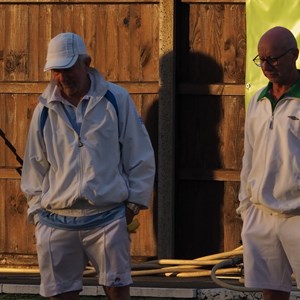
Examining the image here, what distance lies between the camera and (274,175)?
6.28 metres

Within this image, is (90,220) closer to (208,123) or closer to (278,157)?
(278,157)

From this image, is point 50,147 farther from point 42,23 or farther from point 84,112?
point 42,23

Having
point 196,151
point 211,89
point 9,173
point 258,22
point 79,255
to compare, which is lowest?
point 79,255

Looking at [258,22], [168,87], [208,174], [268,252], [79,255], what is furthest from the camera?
[208,174]

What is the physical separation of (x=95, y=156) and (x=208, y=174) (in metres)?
3.51

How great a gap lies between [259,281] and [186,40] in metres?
3.83

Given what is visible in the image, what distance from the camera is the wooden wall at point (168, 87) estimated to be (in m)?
9.77

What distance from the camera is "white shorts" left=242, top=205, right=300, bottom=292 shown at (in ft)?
20.8

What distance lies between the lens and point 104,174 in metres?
6.48

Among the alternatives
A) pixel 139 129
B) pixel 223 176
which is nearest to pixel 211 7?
pixel 223 176

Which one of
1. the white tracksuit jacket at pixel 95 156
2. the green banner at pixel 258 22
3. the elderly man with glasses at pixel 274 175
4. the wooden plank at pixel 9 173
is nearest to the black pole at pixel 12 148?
the wooden plank at pixel 9 173

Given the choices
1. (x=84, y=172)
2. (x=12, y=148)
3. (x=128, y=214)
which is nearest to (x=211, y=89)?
(x=12, y=148)

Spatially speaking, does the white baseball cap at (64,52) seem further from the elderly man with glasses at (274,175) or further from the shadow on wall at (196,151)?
the shadow on wall at (196,151)

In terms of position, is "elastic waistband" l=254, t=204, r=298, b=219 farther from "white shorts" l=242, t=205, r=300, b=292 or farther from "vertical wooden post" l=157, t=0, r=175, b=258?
"vertical wooden post" l=157, t=0, r=175, b=258
